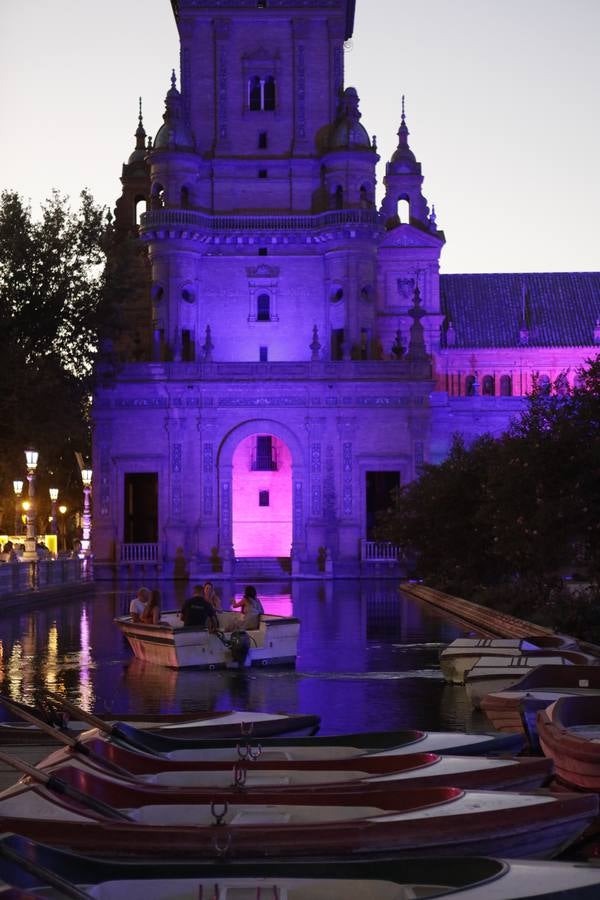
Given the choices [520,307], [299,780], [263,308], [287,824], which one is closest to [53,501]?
[263,308]

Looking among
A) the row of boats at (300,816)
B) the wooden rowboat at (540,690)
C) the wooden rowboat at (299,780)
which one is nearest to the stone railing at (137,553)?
the wooden rowboat at (540,690)

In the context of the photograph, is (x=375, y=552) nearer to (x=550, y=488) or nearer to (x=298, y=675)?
(x=550, y=488)

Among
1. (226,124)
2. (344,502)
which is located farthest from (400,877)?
(226,124)

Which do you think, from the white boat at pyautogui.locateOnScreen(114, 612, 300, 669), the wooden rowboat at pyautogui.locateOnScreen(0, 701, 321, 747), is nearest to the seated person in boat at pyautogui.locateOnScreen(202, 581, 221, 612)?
the white boat at pyautogui.locateOnScreen(114, 612, 300, 669)

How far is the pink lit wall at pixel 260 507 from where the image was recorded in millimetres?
71750

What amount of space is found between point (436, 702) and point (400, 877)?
11727 millimetres

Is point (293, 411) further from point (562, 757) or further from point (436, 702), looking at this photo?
point (562, 757)

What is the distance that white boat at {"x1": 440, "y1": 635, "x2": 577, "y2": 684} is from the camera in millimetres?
19328

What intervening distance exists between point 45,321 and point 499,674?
133 feet

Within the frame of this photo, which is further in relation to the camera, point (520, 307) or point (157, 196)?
point (520, 307)

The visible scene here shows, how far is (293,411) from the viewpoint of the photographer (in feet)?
224

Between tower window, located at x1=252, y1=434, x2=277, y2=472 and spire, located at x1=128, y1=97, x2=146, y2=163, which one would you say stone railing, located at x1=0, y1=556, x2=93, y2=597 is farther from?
spire, located at x1=128, y1=97, x2=146, y2=163

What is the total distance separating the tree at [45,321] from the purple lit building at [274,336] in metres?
2.93

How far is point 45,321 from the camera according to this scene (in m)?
56.0
